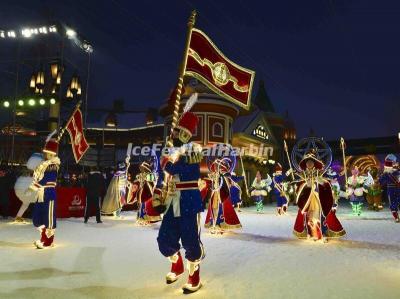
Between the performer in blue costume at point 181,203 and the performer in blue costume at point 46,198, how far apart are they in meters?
3.36

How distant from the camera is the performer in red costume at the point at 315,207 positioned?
8.21 metres

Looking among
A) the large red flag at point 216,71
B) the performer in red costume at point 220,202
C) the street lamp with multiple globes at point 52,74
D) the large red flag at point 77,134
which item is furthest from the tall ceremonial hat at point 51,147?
the street lamp with multiple globes at point 52,74

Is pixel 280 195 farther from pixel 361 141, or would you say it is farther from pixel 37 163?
pixel 361 141

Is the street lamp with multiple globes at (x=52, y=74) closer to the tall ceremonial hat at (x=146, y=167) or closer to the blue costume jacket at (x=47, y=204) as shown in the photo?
the tall ceremonial hat at (x=146, y=167)

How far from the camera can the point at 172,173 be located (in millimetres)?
4770

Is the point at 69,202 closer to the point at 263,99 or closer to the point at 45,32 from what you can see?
the point at 45,32

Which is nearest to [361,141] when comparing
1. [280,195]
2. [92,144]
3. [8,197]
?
[280,195]

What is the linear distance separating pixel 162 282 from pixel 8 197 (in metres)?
10.3

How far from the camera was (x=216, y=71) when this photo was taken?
19.5ft

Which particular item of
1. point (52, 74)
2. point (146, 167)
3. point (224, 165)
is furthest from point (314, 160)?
point (52, 74)

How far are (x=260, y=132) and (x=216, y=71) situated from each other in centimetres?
2706

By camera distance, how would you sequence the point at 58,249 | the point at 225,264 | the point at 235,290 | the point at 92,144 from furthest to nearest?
the point at 92,144, the point at 58,249, the point at 225,264, the point at 235,290

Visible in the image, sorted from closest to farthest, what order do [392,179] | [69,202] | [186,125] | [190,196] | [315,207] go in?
[190,196] < [186,125] < [315,207] < [392,179] < [69,202]

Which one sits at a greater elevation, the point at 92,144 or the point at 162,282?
the point at 92,144
